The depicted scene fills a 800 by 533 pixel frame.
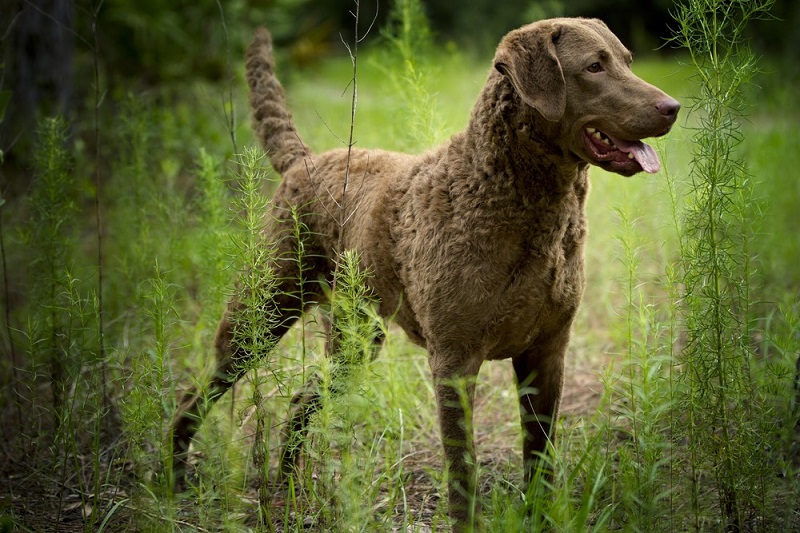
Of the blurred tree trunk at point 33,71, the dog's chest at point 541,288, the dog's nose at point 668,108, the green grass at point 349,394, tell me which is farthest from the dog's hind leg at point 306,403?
the blurred tree trunk at point 33,71

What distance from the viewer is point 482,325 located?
288 cm

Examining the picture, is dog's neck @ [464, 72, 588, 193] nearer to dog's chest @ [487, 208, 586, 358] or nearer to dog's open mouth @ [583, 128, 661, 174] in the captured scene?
dog's open mouth @ [583, 128, 661, 174]

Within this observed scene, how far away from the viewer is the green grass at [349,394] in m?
2.80

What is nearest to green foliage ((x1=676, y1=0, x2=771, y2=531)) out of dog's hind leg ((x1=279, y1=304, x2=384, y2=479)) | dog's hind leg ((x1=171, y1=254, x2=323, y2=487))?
dog's hind leg ((x1=279, y1=304, x2=384, y2=479))

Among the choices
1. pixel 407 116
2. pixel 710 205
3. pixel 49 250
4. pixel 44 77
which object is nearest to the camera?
pixel 710 205

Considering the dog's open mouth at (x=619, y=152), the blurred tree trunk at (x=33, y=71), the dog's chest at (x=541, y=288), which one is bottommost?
the dog's chest at (x=541, y=288)

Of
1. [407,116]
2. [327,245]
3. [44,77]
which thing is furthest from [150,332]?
[44,77]

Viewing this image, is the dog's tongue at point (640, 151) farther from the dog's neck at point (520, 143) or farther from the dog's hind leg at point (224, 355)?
the dog's hind leg at point (224, 355)

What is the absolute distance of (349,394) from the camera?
277 cm

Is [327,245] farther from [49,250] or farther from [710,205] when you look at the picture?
[710,205]

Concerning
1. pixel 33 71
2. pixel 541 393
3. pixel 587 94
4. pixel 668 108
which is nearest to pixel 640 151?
pixel 668 108

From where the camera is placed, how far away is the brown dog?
2.81 m

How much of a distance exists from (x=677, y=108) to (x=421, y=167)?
3.46 ft

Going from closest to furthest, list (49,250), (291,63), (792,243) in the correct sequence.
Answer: (49,250)
(792,243)
(291,63)
